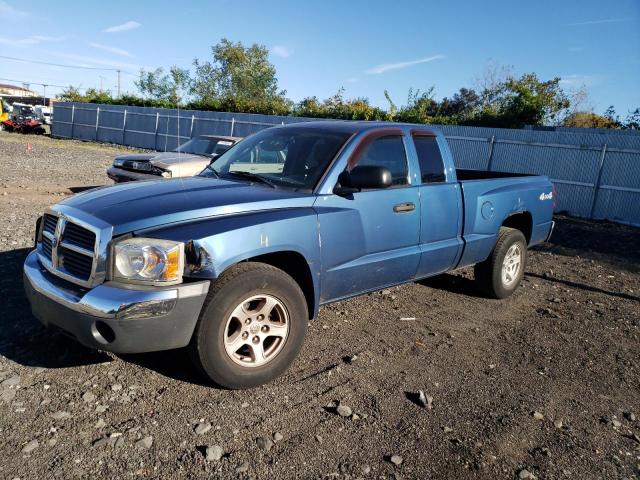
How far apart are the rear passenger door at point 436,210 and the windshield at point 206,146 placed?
7.27m

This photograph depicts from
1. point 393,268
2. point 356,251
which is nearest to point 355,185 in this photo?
point 356,251

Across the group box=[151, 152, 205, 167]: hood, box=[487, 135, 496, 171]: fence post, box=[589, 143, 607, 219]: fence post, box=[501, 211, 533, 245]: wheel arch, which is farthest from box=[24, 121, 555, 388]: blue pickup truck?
box=[487, 135, 496, 171]: fence post

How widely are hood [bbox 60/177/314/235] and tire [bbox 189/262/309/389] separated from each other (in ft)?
1.42

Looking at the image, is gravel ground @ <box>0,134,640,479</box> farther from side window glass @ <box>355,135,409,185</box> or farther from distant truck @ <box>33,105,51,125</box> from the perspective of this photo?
distant truck @ <box>33,105,51,125</box>

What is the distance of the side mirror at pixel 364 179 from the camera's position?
13.2 ft

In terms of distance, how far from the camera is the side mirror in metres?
4.01

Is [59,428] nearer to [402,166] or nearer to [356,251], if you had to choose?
[356,251]

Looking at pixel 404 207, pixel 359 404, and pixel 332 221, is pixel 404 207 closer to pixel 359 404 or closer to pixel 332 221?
pixel 332 221

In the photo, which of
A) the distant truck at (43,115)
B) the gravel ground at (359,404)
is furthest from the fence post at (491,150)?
the distant truck at (43,115)

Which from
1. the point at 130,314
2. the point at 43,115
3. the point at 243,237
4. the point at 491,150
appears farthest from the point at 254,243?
the point at 43,115

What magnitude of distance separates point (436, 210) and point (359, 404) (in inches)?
82.4

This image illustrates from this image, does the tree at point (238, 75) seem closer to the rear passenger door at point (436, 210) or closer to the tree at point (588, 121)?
the tree at point (588, 121)

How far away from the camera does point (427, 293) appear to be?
6184 millimetres

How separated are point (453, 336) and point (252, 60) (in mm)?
54515
